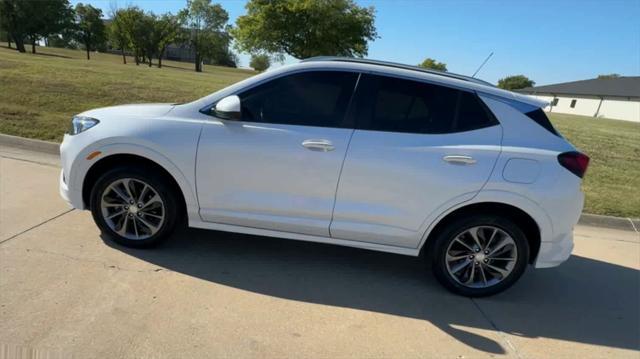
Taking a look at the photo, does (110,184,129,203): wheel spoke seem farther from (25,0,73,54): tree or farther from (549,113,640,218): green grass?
(25,0,73,54): tree

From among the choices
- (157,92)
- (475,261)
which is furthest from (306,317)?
(157,92)

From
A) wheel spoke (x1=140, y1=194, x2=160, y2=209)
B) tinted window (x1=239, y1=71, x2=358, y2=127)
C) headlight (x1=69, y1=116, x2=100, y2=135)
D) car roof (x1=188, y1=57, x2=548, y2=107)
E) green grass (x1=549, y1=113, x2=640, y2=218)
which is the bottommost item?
green grass (x1=549, y1=113, x2=640, y2=218)

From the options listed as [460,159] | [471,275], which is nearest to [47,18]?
[460,159]

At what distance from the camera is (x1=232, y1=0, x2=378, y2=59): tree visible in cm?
4088

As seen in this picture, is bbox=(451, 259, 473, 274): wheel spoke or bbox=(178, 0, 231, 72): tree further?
bbox=(178, 0, 231, 72): tree

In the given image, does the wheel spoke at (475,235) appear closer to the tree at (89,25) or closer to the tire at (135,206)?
the tire at (135,206)

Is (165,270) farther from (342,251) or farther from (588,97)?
(588,97)

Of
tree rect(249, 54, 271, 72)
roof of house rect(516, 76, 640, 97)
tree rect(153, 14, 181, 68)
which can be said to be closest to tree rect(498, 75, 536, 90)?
roof of house rect(516, 76, 640, 97)

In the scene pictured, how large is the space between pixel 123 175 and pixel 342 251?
2.15 meters

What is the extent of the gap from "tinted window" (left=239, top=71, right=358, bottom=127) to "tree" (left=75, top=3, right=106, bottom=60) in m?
81.7

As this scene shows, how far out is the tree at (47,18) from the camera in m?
57.1

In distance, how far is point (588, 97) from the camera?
62719 mm

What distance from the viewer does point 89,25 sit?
76062 millimetres

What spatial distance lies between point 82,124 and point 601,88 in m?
73.5
